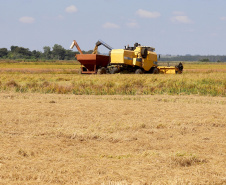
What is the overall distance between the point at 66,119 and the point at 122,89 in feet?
29.3

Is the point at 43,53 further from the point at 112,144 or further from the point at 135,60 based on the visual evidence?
the point at 112,144

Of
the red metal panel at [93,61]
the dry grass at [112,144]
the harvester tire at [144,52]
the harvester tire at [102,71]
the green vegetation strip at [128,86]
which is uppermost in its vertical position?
the harvester tire at [144,52]

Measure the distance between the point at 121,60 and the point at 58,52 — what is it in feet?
304

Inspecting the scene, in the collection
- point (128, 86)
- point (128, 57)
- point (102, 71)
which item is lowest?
point (128, 86)

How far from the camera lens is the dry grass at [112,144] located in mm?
5488

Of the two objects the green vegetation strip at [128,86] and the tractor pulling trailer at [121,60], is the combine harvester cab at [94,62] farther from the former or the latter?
the green vegetation strip at [128,86]

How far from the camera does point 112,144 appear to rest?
7.58 meters

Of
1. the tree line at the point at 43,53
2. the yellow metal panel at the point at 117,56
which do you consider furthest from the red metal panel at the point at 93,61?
the tree line at the point at 43,53

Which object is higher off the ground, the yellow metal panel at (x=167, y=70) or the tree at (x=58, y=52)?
the tree at (x=58, y=52)

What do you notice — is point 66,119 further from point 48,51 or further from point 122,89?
point 48,51

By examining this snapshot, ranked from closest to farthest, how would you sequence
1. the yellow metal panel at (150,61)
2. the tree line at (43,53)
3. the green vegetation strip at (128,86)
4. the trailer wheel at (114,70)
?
1. the green vegetation strip at (128,86)
2. the trailer wheel at (114,70)
3. the yellow metal panel at (150,61)
4. the tree line at (43,53)

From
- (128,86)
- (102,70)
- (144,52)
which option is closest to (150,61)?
(144,52)

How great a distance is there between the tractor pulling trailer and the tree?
88.8m

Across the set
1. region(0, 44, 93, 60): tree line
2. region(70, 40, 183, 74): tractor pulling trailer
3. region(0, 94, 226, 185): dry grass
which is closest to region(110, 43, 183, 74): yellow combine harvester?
region(70, 40, 183, 74): tractor pulling trailer
